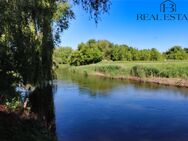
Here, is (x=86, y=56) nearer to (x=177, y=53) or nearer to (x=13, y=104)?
(x=177, y=53)

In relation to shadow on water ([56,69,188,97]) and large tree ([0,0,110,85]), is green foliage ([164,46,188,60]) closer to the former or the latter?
shadow on water ([56,69,188,97])

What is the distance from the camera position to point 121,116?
69.4 feet

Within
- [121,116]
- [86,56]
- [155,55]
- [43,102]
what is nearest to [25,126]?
[43,102]

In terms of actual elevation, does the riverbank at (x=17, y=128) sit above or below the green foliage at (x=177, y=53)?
below

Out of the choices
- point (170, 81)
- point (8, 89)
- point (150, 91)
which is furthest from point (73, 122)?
point (170, 81)

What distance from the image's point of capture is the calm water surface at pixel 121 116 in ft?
54.4

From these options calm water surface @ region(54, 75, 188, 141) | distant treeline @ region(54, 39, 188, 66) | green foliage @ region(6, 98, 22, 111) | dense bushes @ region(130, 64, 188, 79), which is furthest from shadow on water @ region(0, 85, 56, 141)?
distant treeline @ region(54, 39, 188, 66)

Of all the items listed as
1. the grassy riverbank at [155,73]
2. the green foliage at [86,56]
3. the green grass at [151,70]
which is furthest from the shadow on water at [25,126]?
the green foliage at [86,56]

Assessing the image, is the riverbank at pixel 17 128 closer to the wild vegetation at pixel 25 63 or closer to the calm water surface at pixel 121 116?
the wild vegetation at pixel 25 63

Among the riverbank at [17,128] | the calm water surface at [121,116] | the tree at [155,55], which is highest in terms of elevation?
the tree at [155,55]

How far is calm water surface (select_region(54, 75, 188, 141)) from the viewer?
54.4ft

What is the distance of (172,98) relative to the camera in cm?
2875

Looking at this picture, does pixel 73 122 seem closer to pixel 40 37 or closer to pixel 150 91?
pixel 40 37

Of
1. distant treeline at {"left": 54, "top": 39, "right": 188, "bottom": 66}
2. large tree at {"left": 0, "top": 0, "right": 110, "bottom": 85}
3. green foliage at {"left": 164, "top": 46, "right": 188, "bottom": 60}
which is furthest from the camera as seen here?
green foliage at {"left": 164, "top": 46, "right": 188, "bottom": 60}
